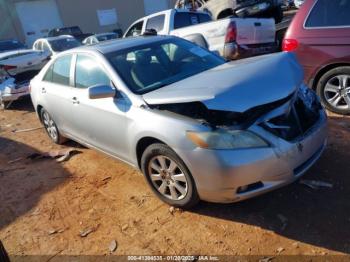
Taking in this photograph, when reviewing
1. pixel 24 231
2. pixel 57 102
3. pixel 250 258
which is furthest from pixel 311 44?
pixel 24 231

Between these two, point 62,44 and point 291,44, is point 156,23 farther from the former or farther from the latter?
point 291,44

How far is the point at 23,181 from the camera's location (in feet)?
15.8

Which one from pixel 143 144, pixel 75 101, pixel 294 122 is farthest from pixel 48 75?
pixel 294 122

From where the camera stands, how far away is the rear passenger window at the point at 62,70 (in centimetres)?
474

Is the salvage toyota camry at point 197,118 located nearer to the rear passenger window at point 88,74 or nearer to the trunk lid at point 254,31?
the rear passenger window at point 88,74

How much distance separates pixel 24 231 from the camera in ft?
11.9

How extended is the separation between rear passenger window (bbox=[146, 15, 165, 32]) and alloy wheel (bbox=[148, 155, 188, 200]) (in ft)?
20.1

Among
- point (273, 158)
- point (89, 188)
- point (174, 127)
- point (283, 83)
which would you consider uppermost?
point (283, 83)

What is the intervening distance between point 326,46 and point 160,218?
3396 millimetres

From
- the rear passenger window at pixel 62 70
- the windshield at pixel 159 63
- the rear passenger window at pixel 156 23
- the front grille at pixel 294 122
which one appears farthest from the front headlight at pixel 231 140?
the rear passenger window at pixel 156 23

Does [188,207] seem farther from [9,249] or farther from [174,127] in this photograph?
[9,249]

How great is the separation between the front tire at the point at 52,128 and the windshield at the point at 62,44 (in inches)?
256

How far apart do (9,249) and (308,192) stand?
118 inches

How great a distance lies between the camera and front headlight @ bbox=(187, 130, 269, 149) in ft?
9.37
